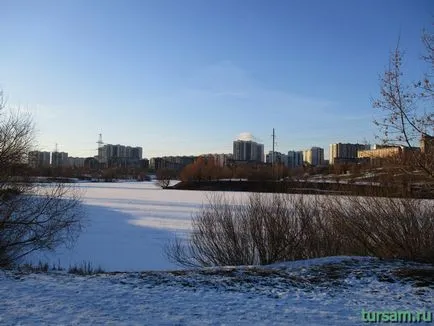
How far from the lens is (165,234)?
24.9m

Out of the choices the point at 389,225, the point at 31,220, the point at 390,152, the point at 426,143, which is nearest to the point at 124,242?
the point at 31,220

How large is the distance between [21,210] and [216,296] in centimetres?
1416

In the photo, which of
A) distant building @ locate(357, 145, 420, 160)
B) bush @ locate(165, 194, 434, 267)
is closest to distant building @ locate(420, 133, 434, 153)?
distant building @ locate(357, 145, 420, 160)

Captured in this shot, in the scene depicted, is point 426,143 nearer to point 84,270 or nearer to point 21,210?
point 84,270

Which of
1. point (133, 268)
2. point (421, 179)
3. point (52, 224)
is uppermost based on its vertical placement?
point (421, 179)

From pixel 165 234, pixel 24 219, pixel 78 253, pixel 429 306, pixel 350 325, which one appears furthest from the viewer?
pixel 165 234

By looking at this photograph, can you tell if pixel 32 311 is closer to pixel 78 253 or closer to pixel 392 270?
pixel 392 270

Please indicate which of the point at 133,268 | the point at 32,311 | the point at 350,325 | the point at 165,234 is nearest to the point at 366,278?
the point at 350,325

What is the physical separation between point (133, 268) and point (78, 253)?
437 cm

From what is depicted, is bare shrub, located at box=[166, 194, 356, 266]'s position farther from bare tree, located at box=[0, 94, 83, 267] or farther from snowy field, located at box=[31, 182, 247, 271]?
bare tree, located at box=[0, 94, 83, 267]

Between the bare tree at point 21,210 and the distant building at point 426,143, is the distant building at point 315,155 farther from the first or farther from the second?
the distant building at point 426,143

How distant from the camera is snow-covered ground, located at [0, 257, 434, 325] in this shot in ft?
18.7

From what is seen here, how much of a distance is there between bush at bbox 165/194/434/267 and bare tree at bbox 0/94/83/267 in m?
5.63

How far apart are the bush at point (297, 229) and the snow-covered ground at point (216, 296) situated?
214 inches
